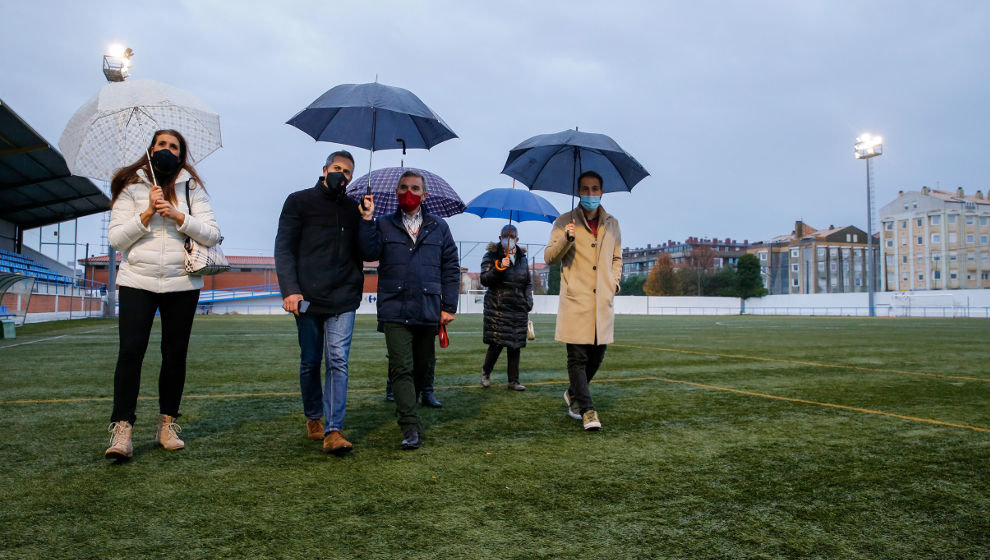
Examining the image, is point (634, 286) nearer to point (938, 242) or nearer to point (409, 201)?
point (938, 242)

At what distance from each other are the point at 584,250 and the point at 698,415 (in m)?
1.56

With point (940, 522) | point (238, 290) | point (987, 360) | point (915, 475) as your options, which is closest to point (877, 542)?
point (940, 522)

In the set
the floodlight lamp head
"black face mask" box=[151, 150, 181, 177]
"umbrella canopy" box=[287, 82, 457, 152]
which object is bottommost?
"black face mask" box=[151, 150, 181, 177]

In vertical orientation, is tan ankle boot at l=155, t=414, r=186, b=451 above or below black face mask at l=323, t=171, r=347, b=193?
below

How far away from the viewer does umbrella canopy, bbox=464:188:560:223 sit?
22.9 ft

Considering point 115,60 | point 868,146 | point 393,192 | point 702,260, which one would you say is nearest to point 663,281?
point 702,260

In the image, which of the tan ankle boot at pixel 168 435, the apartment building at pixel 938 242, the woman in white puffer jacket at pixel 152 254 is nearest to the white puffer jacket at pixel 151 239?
the woman in white puffer jacket at pixel 152 254

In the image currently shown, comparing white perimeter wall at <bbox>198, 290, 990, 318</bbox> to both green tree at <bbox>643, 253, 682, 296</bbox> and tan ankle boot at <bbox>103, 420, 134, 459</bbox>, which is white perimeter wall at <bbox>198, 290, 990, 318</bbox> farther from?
tan ankle boot at <bbox>103, 420, 134, 459</bbox>

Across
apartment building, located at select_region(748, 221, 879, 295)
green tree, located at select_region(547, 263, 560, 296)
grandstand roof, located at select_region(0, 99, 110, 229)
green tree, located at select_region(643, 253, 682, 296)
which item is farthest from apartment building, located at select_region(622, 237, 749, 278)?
grandstand roof, located at select_region(0, 99, 110, 229)

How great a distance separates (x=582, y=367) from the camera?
184 inches

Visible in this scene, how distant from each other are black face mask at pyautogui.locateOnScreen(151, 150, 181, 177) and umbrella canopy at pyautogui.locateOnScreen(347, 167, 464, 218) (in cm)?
213

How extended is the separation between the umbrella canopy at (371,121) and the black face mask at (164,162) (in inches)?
43.9

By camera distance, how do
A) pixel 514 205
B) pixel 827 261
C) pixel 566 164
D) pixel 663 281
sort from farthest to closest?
pixel 827 261 < pixel 663 281 < pixel 514 205 < pixel 566 164

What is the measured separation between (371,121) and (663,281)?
245 feet
